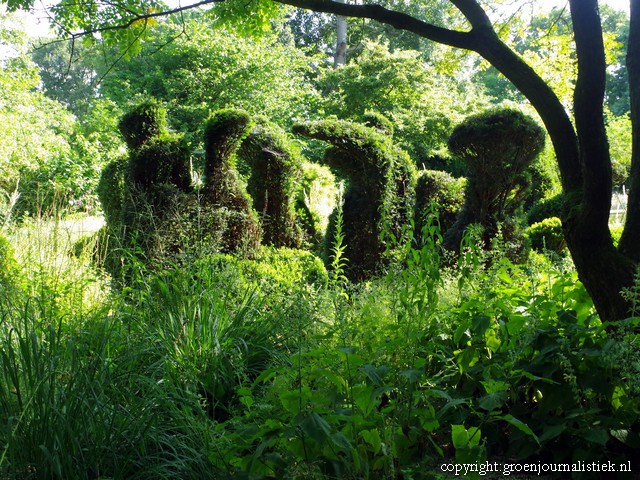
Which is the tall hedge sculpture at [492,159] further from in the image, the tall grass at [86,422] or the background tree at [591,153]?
the tall grass at [86,422]

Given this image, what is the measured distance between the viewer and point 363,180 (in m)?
7.09

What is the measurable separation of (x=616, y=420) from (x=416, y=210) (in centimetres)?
587

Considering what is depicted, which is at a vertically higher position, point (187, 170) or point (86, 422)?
point (187, 170)

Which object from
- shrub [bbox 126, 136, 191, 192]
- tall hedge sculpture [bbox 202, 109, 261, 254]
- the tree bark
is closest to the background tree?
the tree bark

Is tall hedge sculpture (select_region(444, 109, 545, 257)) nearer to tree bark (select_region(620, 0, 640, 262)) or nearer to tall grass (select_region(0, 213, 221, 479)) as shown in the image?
tree bark (select_region(620, 0, 640, 262))

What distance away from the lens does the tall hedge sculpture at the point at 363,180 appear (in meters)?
6.95

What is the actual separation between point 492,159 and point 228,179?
3.21 meters

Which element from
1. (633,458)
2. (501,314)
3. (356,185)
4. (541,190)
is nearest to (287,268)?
(356,185)

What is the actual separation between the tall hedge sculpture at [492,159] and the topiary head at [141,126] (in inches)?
149

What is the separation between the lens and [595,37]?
3010 millimetres

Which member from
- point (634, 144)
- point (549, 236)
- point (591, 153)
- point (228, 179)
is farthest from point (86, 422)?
point (549, 236)

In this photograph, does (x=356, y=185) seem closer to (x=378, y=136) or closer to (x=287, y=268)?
(x=378, y=136)

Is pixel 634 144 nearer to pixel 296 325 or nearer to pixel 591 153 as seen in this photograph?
pixel 591 153

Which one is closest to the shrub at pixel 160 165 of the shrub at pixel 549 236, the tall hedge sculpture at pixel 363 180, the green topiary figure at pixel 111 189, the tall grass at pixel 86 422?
the tall hedge sculpture at pixel 363 180
